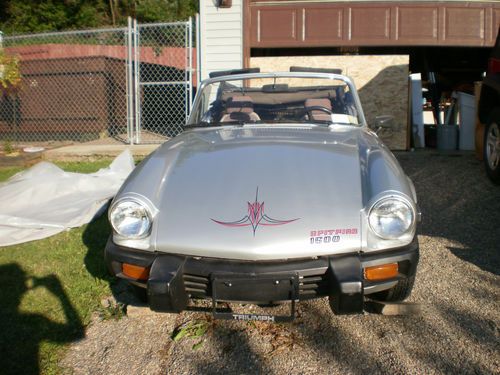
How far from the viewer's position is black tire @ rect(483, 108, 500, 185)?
5836mm

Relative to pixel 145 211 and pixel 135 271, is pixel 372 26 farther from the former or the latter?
pixel 135 271

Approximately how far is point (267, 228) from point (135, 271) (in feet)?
2.43

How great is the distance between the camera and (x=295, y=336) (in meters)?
2.78

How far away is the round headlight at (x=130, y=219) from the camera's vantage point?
2.59m

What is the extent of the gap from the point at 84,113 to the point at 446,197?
7.80 m

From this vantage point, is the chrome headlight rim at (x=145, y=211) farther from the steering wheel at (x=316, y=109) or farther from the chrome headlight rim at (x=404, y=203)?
the steering wheel at (x=316, y=109)

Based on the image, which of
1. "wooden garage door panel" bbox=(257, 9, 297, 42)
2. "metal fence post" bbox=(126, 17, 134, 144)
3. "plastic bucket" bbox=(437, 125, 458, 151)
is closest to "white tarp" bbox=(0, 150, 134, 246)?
"metal fence post" bbox=(126, 17, 134, 144)

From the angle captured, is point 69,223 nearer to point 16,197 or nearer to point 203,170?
point 16,197

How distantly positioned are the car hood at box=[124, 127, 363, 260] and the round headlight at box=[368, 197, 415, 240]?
0.29 ft

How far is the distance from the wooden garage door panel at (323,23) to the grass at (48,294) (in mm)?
6277

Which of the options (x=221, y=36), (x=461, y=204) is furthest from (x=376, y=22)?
(x=461, y=204)

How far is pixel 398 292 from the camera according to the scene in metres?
2.79

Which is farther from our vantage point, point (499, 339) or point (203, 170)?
point (203, 170)

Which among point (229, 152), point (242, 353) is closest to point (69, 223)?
point (229, 152)
